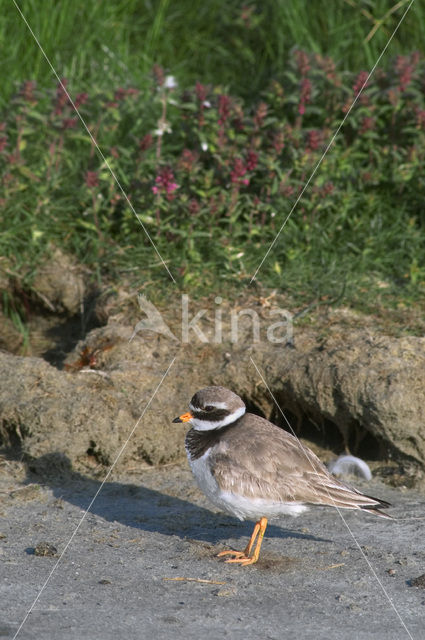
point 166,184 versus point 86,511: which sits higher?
point 166,184

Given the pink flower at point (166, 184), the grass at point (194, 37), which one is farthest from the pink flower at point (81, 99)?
the grass at point (194, 37)

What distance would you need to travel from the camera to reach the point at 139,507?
5.07 meters

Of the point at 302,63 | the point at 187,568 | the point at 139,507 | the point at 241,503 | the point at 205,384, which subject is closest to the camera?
the point at 187,568

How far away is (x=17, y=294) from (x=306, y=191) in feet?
7.47

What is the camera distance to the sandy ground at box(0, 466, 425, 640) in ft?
11.9

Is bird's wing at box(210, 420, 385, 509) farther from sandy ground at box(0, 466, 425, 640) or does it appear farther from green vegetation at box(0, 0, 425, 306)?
green vegetation at box(0, 0, 425, 306)

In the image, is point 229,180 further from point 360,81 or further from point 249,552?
point 249,552

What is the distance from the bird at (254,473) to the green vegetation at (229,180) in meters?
1.87

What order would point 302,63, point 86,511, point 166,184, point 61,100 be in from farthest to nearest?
point 302,63 → point 61,100 → point 166,184 → point 86,511

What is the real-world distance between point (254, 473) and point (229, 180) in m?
3.01

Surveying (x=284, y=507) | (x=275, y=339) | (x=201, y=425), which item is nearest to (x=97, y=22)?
(x=275, y=339)

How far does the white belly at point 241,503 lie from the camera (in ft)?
14.4

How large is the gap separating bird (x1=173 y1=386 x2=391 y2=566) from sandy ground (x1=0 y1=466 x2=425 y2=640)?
8.7 inches

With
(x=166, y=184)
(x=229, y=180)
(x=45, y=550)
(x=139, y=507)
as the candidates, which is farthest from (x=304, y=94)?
(x=45, y=550)
